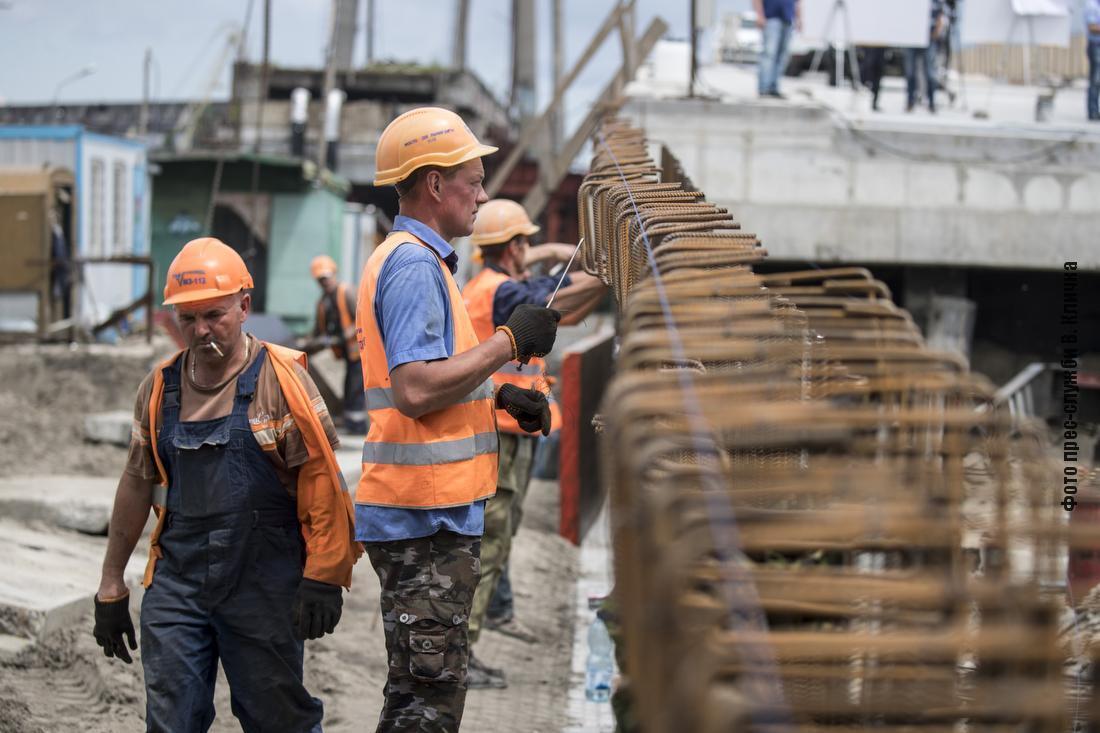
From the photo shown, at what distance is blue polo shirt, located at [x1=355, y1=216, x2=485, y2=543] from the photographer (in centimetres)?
356

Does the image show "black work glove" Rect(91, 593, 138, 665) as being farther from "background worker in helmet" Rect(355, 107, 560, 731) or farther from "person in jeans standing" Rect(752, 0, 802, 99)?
"person in jeans standing" Rect(752, 0, 802, 99)

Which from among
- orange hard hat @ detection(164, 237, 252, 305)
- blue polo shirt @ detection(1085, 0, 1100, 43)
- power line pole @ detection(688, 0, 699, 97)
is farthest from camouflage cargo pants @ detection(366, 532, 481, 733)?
blue polo shirt @ detection(1085, 0, 1100, 43)

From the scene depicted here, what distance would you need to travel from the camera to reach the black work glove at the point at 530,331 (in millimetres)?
3648

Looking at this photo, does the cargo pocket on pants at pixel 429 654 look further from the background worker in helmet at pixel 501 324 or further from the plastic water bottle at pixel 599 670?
the plastic water bottle at pixel 599 670

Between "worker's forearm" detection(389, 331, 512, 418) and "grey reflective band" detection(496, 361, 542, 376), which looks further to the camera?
"grey reflective band" detection(496, 361, 542, 376)

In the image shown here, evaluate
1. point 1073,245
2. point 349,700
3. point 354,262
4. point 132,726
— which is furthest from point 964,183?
point 354,262

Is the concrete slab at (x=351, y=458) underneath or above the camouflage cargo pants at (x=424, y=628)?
underneath

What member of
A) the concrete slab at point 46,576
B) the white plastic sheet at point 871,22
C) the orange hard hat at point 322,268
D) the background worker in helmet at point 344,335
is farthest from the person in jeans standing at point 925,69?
the concrete slab at point 46,576

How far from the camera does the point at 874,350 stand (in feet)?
8.04

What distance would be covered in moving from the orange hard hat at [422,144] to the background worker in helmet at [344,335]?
9.56 meters

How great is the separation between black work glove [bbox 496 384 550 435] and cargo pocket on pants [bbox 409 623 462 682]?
27.9 inches

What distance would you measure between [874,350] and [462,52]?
34787 millimetres

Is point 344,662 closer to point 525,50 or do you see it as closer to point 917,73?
point 917,73

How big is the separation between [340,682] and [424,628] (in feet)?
9.05
